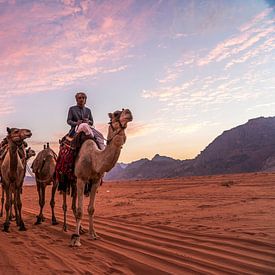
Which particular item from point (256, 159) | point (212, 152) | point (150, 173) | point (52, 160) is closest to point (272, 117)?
point (212, 152)

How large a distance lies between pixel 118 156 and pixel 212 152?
114 meters

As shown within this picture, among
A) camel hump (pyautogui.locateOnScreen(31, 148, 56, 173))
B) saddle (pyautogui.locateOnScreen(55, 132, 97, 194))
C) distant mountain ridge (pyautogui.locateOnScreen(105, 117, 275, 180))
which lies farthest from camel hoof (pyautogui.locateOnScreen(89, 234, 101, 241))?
distant mountain ridge (pyautogui.locateOnScreen(105, 117, 275, 180))

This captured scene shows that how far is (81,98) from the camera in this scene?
983cm

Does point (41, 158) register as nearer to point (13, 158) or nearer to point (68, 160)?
point (13, 158)

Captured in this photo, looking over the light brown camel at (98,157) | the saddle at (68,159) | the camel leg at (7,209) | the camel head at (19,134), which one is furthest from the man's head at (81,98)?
the camel leg at (7,209)

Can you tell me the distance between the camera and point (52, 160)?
41.2 ft

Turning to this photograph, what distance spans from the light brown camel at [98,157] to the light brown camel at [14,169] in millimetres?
2309

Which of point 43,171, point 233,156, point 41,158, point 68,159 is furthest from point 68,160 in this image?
point 233,156

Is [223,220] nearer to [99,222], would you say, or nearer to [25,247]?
[99,222]

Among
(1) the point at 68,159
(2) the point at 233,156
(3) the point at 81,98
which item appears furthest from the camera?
(2) the point at 233,156

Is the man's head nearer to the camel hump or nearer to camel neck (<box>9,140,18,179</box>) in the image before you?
camel neck (<box>9,140,18,179</box>)

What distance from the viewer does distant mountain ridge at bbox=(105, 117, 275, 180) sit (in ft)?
307

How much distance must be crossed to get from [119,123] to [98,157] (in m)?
1.15

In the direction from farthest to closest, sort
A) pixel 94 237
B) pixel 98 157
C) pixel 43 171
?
pixel 43 171, pixel 94 237, pixel 98 157
